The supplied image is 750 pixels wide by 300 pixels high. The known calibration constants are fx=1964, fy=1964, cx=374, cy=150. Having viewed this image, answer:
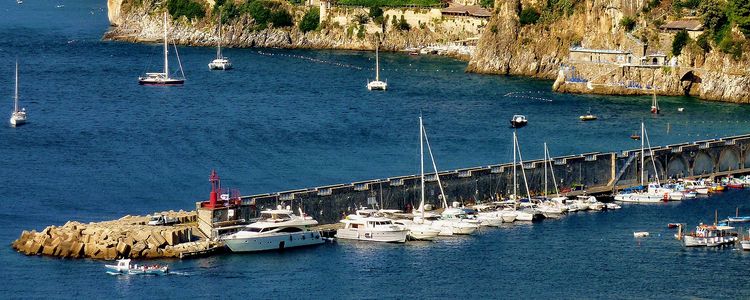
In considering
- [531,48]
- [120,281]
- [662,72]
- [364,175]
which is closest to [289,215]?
[120,281]

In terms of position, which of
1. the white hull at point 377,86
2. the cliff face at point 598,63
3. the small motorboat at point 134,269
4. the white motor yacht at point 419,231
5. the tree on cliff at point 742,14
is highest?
the tree on cliff at point 742,14

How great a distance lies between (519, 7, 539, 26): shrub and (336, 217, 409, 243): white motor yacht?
87.8 meters

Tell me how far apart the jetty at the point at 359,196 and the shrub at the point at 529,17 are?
63.4m

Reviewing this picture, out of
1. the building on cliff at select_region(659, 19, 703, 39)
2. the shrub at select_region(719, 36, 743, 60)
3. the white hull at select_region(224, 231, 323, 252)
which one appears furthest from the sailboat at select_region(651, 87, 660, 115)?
the white hull at select_region(224, 231, 323, 252)

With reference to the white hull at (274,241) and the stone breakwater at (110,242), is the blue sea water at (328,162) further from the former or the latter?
the stone breakwater at (110,242)

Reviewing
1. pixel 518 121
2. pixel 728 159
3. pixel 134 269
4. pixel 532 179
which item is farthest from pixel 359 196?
pixel 518 121

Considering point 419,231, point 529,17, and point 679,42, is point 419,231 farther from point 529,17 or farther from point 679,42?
point 529,17

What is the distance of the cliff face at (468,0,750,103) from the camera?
162 metres

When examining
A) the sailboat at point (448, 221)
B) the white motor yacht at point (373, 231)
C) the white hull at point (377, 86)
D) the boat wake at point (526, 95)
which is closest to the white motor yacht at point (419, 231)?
the sailboat at point (448, 221)

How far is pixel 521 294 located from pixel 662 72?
79.9 metres

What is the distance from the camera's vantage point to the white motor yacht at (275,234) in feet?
316

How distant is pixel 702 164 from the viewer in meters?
121

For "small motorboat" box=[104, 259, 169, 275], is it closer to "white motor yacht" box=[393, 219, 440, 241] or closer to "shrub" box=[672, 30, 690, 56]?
"white motor yacht" box=[393, 219, 440, 241]

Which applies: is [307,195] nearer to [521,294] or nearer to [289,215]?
[289,215]
